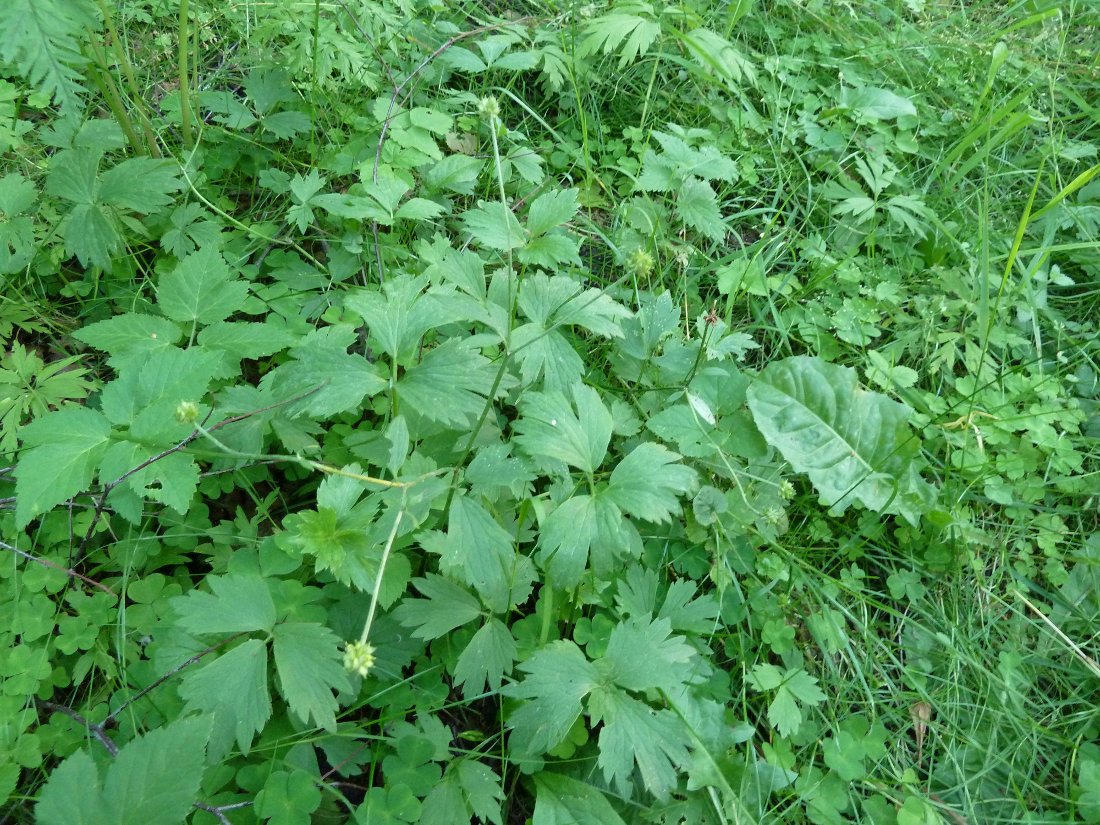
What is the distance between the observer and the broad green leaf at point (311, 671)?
1.37 meters

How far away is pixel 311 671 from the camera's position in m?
1.39

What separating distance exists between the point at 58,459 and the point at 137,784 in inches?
26.4

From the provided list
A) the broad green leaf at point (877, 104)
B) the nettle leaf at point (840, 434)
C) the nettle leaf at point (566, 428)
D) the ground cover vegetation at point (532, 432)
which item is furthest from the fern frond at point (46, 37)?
the broad green leaf at point (877, 104)

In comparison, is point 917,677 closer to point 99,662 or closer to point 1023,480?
point 1023,480

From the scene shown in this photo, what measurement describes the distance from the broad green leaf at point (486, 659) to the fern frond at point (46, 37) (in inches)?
55.1

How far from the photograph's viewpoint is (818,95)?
2887 millimetres

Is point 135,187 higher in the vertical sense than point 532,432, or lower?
higher

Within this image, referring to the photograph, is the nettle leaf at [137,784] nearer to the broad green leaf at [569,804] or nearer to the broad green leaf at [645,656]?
the broad green leaf at [569,804]

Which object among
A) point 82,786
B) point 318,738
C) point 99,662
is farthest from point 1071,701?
point 99,662

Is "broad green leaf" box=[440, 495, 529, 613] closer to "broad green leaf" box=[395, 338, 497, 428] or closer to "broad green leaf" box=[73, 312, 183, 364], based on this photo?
"broad green leaf" box=[395, 338, 497, 428]

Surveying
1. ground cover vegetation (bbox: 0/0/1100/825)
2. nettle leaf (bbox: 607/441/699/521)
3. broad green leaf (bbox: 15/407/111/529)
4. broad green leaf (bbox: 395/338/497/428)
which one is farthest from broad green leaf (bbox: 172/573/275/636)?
nettle leaf (bbox: 607/441/699/521)

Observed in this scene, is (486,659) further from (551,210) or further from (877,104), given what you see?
(877,104)

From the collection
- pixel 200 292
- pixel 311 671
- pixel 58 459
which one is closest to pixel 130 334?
pixel 200 292

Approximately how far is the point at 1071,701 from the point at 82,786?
2.26m
